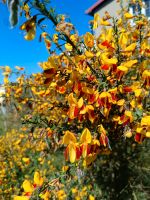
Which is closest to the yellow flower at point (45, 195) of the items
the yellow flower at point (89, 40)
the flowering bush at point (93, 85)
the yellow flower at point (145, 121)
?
the flowering bush at point (93, 85)

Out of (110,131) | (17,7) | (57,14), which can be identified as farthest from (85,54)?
(17,7)

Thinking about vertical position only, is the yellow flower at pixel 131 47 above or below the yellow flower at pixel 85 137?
above

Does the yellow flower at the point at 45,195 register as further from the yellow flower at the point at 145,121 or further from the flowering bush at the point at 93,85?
the yellow flower at the point at 145,121

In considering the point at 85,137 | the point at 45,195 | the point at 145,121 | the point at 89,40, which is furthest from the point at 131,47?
the point at 45,195

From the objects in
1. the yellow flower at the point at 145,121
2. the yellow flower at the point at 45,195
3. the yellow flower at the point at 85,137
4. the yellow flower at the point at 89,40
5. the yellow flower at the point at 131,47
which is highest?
the yellow flower at the point at 89,40

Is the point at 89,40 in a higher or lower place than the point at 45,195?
higher

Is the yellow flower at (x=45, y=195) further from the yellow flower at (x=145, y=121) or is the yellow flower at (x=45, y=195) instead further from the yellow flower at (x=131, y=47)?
the yellow flower at (x=131, y=47)

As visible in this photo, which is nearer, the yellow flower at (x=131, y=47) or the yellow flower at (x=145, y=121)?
the yellow flower at (x=145, y=121)

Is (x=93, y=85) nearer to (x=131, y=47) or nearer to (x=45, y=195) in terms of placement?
(x=131, y=47)

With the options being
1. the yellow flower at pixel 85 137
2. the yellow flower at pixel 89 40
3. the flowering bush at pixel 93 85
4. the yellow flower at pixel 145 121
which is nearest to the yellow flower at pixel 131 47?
the flowering bush at pixel 93 85

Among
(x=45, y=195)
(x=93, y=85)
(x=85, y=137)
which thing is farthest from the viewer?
(x=45, y=195)

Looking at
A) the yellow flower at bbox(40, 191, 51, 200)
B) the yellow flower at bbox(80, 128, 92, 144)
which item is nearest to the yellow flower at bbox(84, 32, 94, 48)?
the yellow flower at bbox(80, 128, 92, 144)

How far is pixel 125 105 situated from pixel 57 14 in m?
0.60

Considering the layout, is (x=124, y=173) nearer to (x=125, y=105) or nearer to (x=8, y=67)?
(x=8, y=67)
